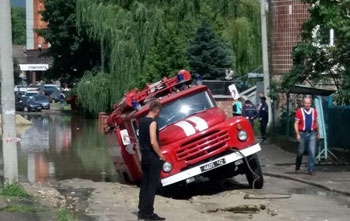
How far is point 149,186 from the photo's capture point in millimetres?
12258

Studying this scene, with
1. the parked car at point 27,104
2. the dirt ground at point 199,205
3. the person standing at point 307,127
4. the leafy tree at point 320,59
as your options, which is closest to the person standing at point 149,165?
the dirt ground at point 199,205

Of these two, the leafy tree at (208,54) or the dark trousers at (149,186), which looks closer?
the dark trousers at (149,186)

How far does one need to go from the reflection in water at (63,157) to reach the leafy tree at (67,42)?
27669mm

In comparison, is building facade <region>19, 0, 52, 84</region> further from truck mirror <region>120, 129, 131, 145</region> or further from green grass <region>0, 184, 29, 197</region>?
green grass <region>0, 184, 29, 197</region>

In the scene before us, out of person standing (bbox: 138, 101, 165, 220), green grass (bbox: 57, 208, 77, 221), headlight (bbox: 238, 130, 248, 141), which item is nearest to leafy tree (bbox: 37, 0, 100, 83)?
headlight (bbox: 238, 130, 248, 141)

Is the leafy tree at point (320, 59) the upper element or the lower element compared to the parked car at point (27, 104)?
upper

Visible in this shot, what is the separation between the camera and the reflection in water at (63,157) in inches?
844

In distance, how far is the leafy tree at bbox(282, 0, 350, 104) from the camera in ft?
70.0

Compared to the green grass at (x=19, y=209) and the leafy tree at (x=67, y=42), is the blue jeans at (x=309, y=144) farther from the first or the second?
the leafy tree at (x=67, y=42)

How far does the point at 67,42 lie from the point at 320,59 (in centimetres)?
4837

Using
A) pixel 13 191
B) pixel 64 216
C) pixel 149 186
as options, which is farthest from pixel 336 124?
pixel 64 216

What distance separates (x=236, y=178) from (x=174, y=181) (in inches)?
172

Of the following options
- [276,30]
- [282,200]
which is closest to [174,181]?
[282,200]

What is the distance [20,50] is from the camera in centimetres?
14012
